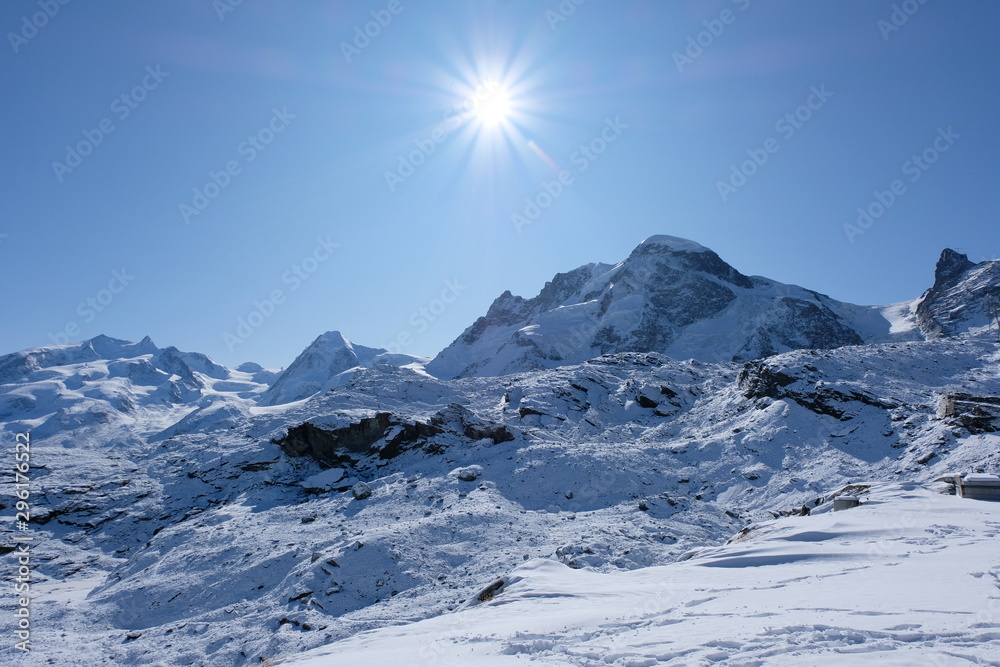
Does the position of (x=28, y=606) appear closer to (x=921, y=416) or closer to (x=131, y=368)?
(x=921, y=416)

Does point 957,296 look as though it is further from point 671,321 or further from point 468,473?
point 468,473

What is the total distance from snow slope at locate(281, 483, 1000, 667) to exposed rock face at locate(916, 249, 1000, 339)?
92211 millimetres

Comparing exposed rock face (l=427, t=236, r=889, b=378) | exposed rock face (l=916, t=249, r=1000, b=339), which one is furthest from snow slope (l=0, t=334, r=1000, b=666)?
exposed rock face (l=916, t=249, r=1000, b=339)

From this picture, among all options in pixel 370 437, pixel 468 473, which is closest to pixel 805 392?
pixel 468 473

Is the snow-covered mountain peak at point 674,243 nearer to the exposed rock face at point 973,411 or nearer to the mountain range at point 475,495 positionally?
the mountain range at point 475,495

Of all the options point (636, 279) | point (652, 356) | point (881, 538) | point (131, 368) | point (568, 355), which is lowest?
point (881, 538)

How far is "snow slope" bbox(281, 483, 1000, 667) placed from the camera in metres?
6.41

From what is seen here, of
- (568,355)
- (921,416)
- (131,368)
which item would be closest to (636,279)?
(568,355)

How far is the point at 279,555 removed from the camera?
778 inches

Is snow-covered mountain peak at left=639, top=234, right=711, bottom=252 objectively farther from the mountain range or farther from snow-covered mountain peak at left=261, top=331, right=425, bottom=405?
snow-covered mountain peak at left=261, top=331, right=425, bottom=405

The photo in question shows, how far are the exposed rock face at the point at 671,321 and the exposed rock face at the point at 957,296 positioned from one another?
30.2 ft

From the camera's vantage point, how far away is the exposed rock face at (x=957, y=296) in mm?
83500

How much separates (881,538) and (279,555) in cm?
1940

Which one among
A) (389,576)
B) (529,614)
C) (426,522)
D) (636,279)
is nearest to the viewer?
(529,614)
